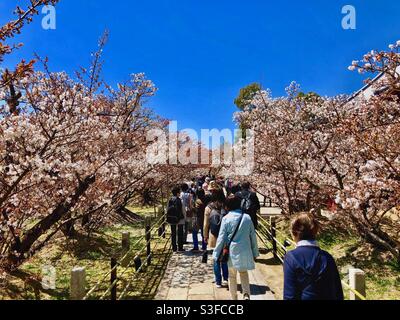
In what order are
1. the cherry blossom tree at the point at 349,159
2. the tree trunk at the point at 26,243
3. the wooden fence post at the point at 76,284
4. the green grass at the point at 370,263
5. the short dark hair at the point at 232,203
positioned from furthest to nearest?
1. the green grass at the point at 370,263
2. the tree trunk at the point at 26,243
3. the cherry blossom tree at the point at 349,159
4. the short dark hair at the point at 232,203
5. the wooden fence post at the point at 76,284

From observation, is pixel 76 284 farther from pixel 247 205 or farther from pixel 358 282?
pixel 247 205

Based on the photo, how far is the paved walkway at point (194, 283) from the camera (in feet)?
21.4

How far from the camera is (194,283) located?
7.27 meters

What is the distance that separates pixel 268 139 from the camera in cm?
1331

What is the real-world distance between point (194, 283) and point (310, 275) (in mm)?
4950

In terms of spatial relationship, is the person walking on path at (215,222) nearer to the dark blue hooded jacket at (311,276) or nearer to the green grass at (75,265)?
the green grass at (75,265)

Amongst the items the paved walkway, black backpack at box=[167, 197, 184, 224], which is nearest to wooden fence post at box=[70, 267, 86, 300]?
the paved walkway

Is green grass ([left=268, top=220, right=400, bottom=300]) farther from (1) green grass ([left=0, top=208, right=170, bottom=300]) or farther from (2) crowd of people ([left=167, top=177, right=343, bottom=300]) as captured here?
(1) green grass ([left=0, top=208, right=170, bottom=300])

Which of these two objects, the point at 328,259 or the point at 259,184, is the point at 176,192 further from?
the point at 259,184

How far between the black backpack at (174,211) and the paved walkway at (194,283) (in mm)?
1187

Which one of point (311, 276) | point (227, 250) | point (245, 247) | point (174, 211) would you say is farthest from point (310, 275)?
point (174, 211)

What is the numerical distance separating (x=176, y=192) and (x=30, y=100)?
4830mm

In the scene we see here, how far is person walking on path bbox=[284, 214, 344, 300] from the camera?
110 inches

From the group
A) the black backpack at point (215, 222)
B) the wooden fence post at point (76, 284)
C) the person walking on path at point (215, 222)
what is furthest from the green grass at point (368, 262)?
the wooden fence post at point (76, 284)
